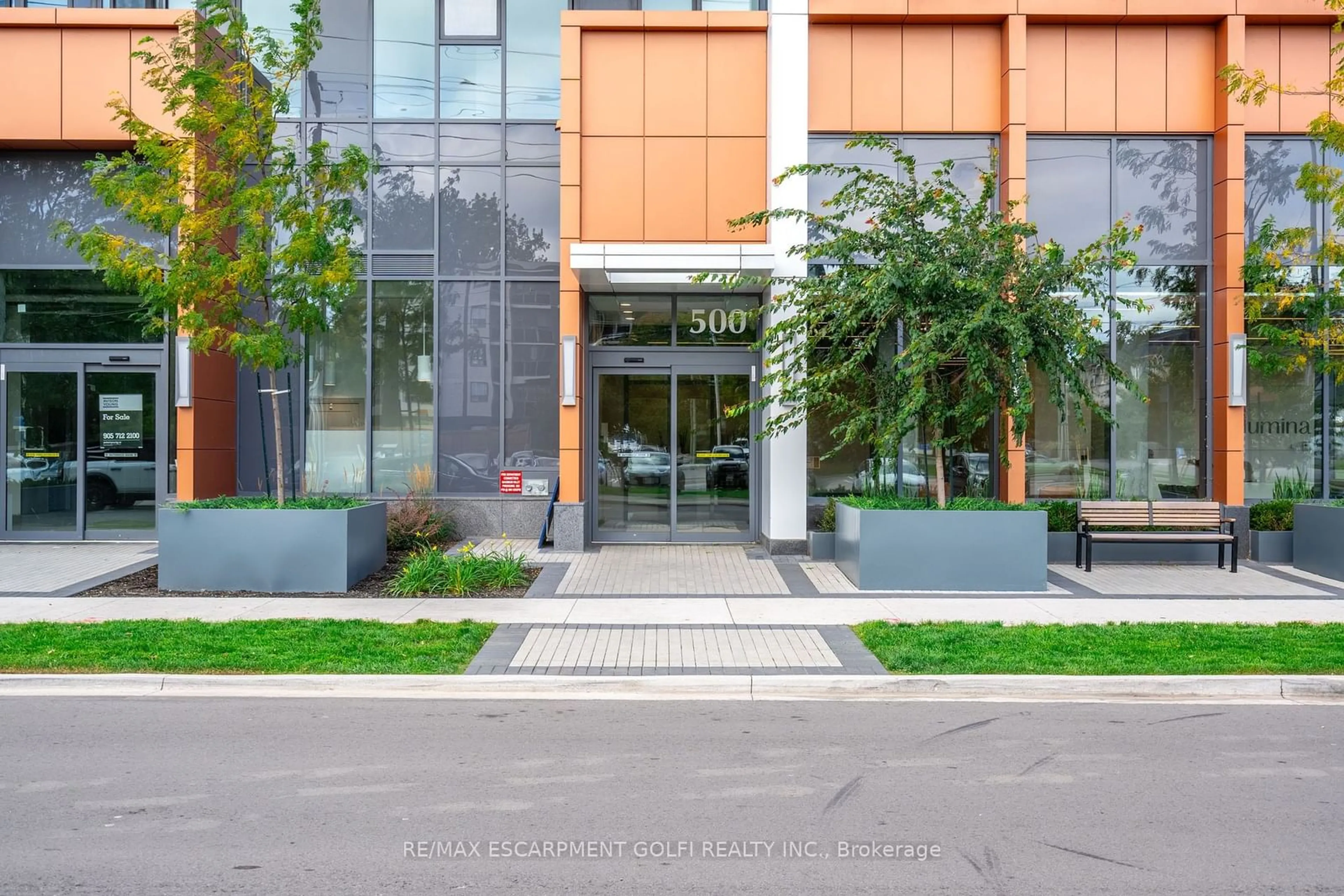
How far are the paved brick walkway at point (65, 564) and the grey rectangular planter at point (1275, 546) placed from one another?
52.7 ft

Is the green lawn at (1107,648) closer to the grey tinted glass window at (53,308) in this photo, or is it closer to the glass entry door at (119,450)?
the glass entry door at (119,450)

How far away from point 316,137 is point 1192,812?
15.8 m

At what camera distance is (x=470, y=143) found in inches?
635

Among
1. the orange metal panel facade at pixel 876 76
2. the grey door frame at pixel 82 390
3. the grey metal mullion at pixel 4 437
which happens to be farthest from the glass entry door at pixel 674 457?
the grey metal mullion at pixel 4 437

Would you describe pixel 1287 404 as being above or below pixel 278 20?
below

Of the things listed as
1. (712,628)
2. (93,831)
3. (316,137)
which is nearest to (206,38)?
(316,137)

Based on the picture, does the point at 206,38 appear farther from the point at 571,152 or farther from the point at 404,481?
the point at 404,481

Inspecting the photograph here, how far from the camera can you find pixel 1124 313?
1516 cm

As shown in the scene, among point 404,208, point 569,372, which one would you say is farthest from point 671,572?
point 404,208

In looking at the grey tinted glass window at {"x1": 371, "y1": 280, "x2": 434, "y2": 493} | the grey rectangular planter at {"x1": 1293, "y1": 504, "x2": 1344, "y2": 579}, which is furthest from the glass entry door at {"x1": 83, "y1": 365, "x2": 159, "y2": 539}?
the grey rectangular planter at {"x1": 1293, "y1": 504, "x2": 1344, "y2": 579}

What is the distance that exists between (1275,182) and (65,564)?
1927cm

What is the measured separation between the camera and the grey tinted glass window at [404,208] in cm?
1611

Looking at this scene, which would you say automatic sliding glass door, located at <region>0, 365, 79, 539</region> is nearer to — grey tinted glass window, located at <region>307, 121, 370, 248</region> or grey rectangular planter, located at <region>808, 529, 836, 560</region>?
grey tinted glass window, located at <region>307, 121, 370, 248</region>

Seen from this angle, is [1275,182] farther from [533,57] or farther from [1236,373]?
[533,57]
